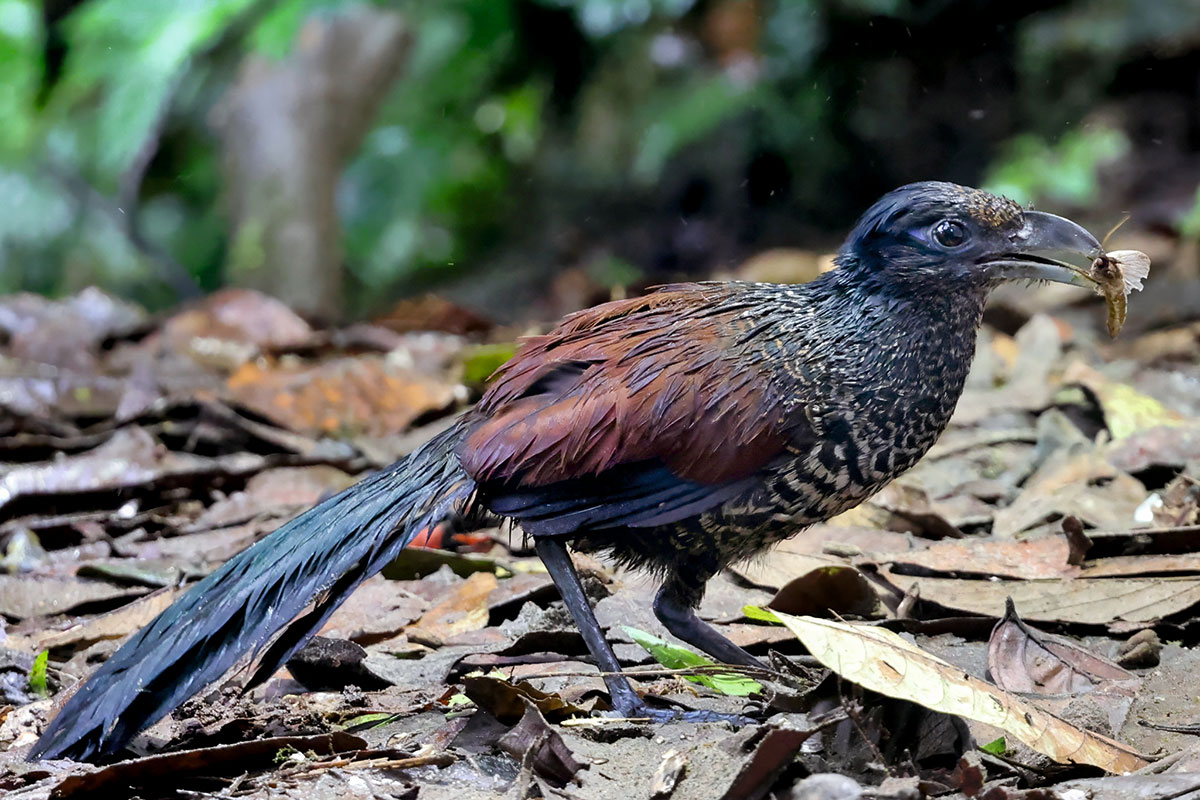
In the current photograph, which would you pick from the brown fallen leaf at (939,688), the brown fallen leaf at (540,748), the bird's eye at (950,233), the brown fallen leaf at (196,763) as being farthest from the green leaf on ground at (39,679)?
the bird's eye at (950,233)

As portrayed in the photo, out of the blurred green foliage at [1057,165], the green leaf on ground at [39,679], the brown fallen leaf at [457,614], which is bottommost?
the brown fallen leaf at [457,614]

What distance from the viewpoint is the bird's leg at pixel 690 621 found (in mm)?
3086

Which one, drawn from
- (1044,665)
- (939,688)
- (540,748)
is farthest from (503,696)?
(1044,665)

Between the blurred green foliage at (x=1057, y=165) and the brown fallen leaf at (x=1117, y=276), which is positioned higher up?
the brown fallen leaf at (x=1117, y=276)

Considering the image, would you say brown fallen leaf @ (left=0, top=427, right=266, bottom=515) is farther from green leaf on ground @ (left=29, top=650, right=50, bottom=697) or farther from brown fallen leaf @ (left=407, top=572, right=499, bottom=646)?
green leaf on ground @ (left=29, top=650, right=50, bottom=697)

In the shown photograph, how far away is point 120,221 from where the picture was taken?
1120 cm

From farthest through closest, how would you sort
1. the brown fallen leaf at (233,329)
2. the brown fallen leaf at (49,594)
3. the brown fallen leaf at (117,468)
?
1. the brown fallen leaf at (233,329)
2. the brown fallen leaf at (117,468)
3. the brown fallen leaf at (49,594)

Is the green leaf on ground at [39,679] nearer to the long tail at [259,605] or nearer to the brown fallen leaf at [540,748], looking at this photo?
the long tail at [259,605]

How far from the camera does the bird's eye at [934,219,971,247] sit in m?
2.96

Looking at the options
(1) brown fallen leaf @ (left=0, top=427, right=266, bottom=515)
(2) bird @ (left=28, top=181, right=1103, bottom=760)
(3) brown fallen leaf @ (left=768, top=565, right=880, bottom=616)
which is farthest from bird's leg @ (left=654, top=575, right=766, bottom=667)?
(1) brown fallen leaf @ (left=0, top=427, right=266, bottom=515)

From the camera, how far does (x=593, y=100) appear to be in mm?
9875

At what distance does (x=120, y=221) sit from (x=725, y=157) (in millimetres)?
5408

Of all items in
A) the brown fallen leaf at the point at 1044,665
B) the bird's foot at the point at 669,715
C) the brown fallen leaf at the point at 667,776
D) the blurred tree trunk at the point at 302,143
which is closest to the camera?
the brown fallen leaf at the point at 667,776

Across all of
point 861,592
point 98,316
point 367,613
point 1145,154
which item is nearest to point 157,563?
point 367,613
